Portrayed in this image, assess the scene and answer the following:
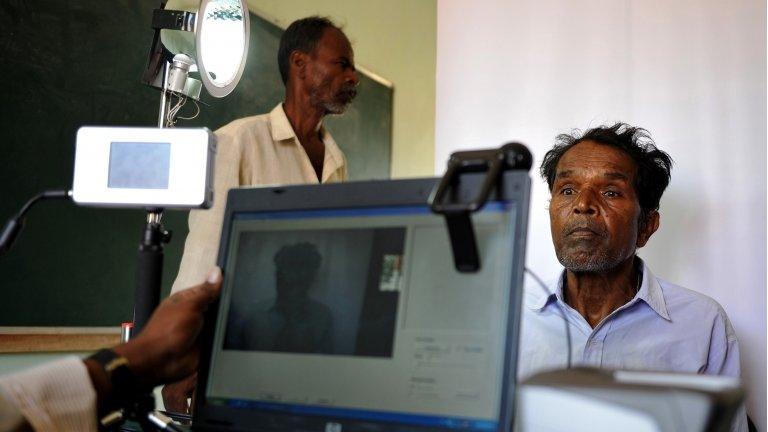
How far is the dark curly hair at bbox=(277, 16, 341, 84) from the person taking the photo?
1.88 meters

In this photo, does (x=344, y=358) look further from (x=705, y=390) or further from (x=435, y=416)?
(x=705, y=390)

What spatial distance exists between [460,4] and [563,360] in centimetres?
146

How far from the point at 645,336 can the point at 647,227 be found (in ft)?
1.16

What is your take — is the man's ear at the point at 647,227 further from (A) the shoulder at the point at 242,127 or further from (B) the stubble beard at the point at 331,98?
(A) the shoulder at the point at 242,127

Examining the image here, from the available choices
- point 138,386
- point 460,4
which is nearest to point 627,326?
point 138,386

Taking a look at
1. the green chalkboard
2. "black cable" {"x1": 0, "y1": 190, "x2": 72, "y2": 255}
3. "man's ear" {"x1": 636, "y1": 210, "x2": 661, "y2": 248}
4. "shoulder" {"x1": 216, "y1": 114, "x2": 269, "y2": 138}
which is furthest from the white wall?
"black cable" {"x1": 0, "y1": 190, "x2": 72, "y2": 255}

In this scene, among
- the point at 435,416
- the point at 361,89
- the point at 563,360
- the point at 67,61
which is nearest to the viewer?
the point at 435,416

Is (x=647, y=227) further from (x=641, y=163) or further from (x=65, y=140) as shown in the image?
(x=65, y=140)

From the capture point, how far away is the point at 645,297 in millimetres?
1564

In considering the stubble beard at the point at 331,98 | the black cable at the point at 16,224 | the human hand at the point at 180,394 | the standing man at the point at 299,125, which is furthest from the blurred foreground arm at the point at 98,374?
the stubble beard at the point at 331,98

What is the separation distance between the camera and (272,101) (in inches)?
101

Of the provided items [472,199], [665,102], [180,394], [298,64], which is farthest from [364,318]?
[665,102]

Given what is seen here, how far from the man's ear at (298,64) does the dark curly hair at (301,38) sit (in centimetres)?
1

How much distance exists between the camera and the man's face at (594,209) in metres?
1.60
